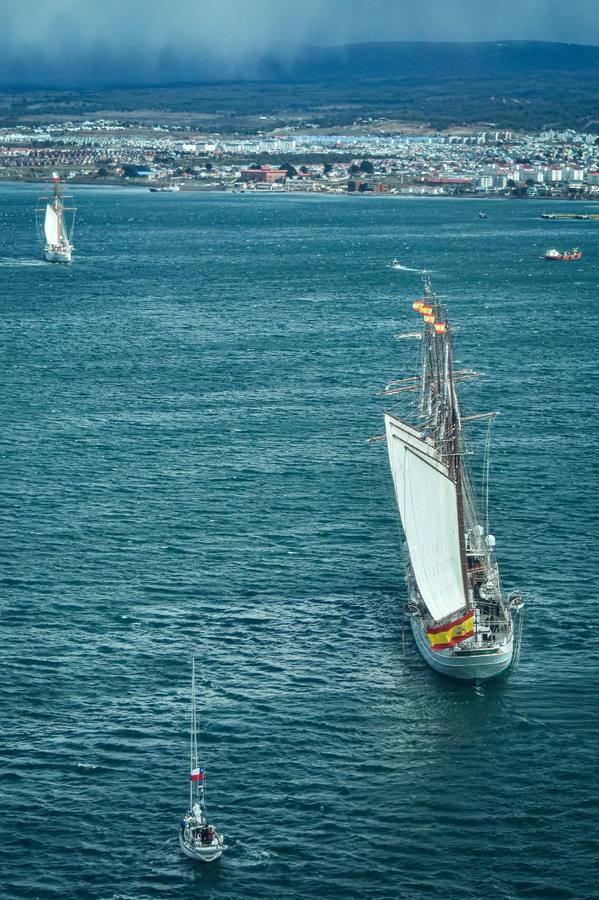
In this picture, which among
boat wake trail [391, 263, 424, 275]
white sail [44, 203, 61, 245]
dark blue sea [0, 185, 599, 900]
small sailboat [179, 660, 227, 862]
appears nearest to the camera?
small sailboat [179, 660, 227, 862]

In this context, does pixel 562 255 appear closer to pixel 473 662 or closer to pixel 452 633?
pixel 452 633

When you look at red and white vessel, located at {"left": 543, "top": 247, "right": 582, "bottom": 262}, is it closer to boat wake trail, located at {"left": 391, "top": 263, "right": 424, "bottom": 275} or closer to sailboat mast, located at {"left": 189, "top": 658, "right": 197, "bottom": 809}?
boat wake trail, located at {"left": 391, "top": 263, "right": 424, "bottom": 275}

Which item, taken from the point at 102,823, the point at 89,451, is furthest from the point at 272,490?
the point at 102,823

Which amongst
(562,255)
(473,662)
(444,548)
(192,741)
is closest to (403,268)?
(562,255)

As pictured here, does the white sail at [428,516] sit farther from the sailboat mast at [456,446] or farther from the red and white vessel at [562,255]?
the red and white vessel at [562,255]

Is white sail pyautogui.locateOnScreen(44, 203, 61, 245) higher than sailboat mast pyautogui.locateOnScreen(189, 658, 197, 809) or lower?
lower

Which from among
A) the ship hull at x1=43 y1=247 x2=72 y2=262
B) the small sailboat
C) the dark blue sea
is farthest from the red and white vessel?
the small sailboat

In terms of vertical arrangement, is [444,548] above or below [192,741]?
above
